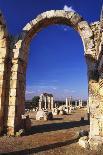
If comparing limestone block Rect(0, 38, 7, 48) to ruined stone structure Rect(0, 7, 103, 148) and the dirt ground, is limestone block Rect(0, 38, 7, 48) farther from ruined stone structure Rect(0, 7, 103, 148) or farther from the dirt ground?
the dirt ground

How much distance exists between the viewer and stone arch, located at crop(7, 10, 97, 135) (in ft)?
30.6

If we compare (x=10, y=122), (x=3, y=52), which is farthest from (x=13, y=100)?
(x=3, y=52)

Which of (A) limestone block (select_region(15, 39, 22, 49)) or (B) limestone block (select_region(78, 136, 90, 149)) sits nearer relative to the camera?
(B) limestone block (select_region(78, 136, 90, 149))

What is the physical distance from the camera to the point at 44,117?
15.7 meters

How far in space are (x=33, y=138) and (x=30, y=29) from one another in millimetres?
4749

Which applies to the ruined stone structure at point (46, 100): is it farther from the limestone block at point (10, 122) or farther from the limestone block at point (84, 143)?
the limestone block at point (84, 143)

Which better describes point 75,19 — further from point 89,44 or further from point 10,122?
point 10,122

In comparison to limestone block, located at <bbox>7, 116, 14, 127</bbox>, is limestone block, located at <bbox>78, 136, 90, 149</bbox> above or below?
below

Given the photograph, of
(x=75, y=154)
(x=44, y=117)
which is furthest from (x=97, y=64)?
(x=44, y=117)

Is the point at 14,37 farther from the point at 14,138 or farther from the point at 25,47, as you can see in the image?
the point at 14,138

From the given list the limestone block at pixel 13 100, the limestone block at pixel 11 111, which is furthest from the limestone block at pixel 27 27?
the limestone block at pixel 11 111

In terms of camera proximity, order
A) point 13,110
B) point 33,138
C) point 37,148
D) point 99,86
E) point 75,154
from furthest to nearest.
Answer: point 13,110 → point 33,138 → point 99,86 → point 37,148 → point 75,154

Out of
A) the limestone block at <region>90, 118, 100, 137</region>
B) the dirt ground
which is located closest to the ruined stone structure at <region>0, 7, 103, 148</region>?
the dirt ground

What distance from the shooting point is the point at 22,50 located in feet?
33.7
